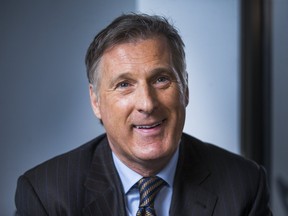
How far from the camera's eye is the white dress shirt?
1.30 m

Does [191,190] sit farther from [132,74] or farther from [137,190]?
[132,74]

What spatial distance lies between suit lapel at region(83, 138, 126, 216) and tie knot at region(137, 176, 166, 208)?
0.06 m

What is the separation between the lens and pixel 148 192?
4.20ft

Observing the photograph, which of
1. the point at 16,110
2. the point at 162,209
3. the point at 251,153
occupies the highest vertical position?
the point at 16,110

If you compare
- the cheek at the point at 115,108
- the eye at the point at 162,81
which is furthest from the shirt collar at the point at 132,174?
the eye at the point at 162,81

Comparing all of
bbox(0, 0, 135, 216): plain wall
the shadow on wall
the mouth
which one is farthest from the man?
the shadow on wall

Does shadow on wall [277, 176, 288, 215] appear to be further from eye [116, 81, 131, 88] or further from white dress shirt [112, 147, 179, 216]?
eye [116, 81, 131, 88]

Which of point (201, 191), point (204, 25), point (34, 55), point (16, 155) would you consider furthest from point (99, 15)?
point (201, 191)

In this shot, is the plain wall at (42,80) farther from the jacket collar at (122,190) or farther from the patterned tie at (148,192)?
the patterned tie at (148,192)

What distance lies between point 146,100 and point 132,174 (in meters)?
0.28

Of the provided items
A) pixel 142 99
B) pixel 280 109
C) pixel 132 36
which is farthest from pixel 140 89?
pixel 280 109

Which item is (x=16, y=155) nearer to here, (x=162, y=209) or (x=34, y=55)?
(x=34, y=55)

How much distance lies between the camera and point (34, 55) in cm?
186

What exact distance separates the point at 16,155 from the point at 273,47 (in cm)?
143
